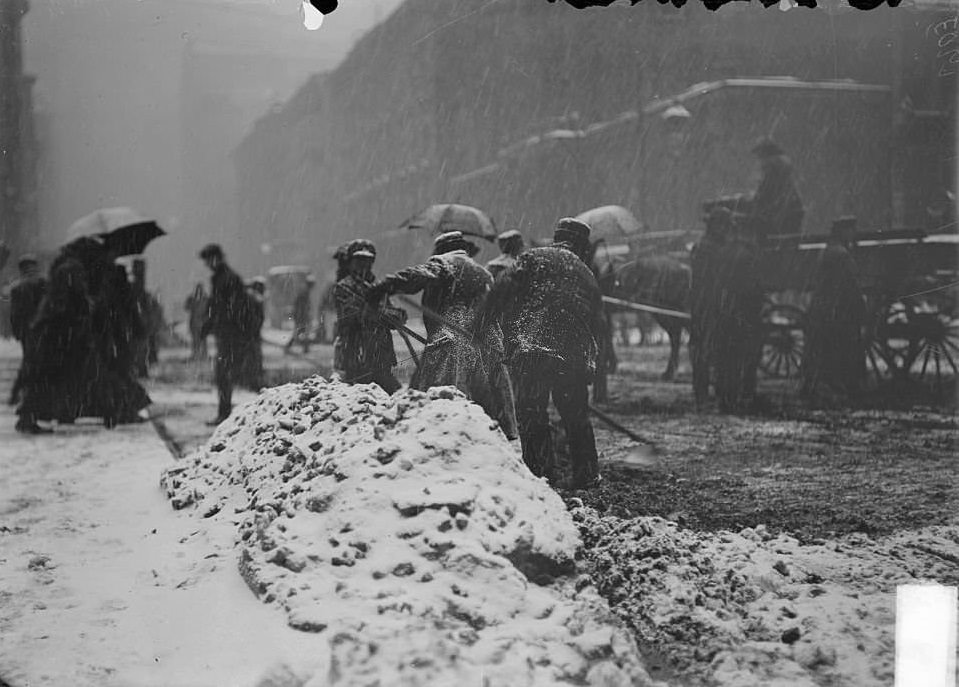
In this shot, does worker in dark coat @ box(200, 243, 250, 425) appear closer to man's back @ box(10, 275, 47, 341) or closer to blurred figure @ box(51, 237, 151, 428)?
blurred figure @ box(51, 237, 151, 428)

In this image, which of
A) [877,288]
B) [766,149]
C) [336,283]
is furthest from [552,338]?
[877,288]

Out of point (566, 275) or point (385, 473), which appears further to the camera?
point (566, 275)

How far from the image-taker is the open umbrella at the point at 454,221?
5.23 m

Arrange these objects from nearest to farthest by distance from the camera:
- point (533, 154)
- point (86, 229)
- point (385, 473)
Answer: point (385, 473)
point (533, 154)
point (86, 229)

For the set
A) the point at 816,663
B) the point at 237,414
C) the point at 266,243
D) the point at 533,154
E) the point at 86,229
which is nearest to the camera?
the point at 816,663

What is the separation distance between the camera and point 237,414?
6.70 meters

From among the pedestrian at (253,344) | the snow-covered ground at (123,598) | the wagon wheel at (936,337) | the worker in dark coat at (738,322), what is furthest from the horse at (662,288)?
the snow-covered ground at (123,598)

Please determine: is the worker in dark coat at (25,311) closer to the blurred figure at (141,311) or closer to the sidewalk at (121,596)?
the blurred figure at (141,311)

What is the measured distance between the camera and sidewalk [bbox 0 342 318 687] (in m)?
3.77

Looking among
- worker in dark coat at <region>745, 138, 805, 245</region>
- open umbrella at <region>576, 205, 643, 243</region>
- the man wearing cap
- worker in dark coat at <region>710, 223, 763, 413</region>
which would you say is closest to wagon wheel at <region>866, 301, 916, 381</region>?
worker in dark coat at <region>745, 138, 805, 245</region>

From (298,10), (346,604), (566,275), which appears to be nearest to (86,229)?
(298,10)

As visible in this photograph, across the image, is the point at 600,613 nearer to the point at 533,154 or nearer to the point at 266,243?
the point at 533,154

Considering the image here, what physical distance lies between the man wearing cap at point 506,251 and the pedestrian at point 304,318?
135 cm

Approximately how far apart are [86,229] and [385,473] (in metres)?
5.95
